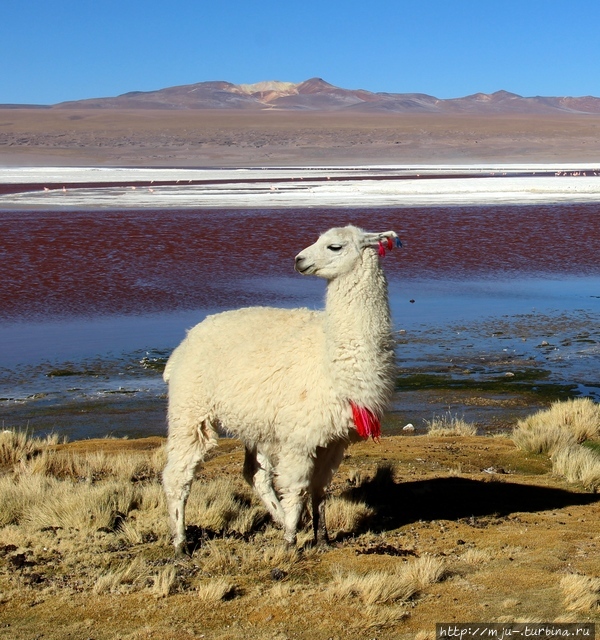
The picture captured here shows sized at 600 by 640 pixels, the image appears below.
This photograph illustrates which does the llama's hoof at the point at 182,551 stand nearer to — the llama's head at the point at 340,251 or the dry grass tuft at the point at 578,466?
the llama's head at the point at 340,251

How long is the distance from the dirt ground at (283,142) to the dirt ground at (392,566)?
61460 mm

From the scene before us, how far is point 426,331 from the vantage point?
13156 mm

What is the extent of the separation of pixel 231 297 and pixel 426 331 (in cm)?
380

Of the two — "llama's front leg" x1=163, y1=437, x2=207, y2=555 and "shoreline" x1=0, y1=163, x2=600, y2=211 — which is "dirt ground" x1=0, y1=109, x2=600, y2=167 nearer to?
"shoreline" x1=0, y1=163, x2=600, y2=211

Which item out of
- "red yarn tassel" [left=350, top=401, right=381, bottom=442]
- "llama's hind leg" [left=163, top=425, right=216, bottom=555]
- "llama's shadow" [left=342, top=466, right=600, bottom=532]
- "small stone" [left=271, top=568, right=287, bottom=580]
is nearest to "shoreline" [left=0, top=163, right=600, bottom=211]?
"llama's shadow" [left=342, top=466, right=600, bottom=532]

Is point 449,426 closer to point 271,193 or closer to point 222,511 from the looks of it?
point 222,511

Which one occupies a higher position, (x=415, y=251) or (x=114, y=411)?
(x=415, y=251)

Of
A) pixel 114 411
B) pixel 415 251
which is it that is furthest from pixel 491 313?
pixel 114 411

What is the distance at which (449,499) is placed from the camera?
6.62 m

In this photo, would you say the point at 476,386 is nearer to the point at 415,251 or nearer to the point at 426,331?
the point at 426,331

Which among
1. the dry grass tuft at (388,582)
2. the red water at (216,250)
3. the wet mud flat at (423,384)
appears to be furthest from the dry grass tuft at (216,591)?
the red water at (216,250)

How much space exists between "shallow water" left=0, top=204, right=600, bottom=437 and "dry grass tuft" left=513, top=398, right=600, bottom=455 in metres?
1.56

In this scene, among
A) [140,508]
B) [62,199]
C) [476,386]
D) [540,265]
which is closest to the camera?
[140,508]

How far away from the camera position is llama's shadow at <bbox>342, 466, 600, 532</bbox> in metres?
6.22
